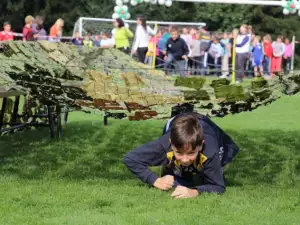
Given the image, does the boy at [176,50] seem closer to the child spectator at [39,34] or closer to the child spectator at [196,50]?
the child spectator at [39,34]

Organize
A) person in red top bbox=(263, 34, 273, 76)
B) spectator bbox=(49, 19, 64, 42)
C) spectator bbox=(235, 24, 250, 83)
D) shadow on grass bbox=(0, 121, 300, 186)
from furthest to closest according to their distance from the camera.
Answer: person in red top bbox=(263, 34, 273, 76), spectator bbox=(235, 24, 250, 83), spectator bbox=(49, 19, 64, 42), shadow on grass bbox=(0, 121, 300, 186)

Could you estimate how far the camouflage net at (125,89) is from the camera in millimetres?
5914

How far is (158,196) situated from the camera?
18.0 ft

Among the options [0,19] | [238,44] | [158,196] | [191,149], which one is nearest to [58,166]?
[158,196]

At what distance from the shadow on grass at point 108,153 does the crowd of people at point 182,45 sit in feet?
25.9

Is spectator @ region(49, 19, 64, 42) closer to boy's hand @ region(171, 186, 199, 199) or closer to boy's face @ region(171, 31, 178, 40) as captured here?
boy's face @ region(171, 31, 178, 40)

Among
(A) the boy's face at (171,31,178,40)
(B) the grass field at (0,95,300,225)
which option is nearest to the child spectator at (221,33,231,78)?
(A) the boy's face at (171,31,178,40)

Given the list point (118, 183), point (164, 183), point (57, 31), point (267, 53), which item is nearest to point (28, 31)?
point (57, 31)

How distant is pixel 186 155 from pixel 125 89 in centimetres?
119

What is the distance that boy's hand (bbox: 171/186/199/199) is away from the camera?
538cm

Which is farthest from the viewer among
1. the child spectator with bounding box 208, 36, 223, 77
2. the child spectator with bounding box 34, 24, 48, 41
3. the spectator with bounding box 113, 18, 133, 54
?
the child spectator with bounding box 208, 36, 223, 77

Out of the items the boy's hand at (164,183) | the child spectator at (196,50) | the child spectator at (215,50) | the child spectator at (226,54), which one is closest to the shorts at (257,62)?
the child spectator at (226,54)

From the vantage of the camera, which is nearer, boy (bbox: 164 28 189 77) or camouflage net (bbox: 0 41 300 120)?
camouflage net (bbox: 0 41 300 120)

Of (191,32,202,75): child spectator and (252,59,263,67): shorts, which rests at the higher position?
(191,32,202,75): child spectator
